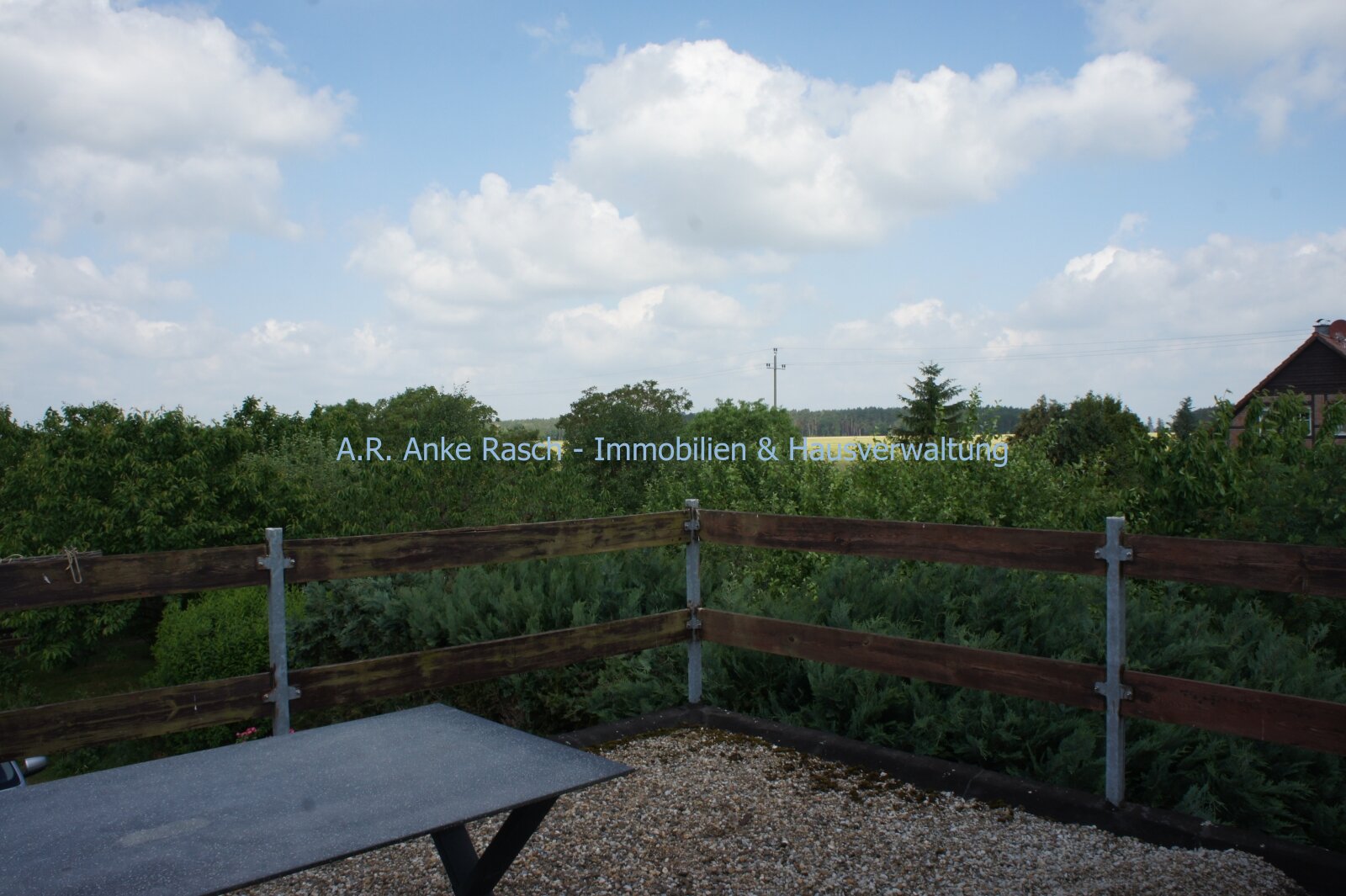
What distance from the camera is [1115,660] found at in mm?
3723

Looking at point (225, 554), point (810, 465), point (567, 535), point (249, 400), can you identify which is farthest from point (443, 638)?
point (249, 400)

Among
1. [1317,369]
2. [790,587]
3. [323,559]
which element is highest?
[1317,369]

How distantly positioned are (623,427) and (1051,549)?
3561cm

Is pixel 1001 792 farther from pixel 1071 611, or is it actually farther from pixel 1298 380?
pixel 1298 380

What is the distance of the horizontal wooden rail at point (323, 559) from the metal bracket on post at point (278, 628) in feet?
0.12

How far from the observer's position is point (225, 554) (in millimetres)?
3723

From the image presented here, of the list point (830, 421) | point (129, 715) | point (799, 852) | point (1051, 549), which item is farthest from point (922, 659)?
point (830, 421)

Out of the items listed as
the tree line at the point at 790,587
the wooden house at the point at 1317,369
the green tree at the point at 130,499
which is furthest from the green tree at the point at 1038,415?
the green tree at the point at 130,499

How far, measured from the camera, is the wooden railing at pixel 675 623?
3363mm

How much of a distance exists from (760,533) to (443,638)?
10.3 ft

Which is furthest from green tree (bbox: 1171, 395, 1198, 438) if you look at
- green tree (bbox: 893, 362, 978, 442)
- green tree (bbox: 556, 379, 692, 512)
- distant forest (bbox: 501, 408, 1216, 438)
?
green tree (bbox: 556, 379, 692, 512)

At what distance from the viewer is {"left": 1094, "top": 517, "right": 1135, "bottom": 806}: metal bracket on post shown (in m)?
3.73

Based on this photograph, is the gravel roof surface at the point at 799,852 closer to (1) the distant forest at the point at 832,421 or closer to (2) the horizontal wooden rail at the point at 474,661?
(2) the horizontal wooden rail at the point at 474,661

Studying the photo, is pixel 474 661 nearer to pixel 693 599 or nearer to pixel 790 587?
pixel 693 599
